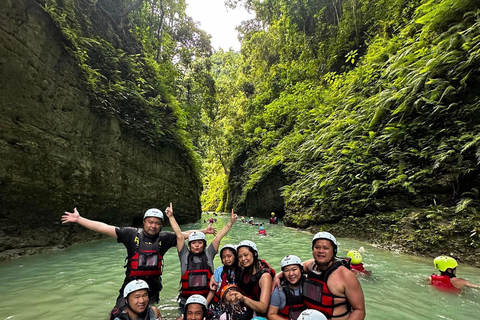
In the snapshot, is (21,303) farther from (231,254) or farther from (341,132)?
(341,132)

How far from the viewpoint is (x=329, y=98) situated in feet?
53.4

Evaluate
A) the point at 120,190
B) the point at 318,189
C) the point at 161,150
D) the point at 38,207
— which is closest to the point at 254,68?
the point at 161,150

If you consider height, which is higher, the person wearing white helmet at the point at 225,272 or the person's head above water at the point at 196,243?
the person's head above water at the point at 196,243

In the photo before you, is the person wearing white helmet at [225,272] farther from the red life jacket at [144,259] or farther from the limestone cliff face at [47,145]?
the limestone cliff face at [47,145]

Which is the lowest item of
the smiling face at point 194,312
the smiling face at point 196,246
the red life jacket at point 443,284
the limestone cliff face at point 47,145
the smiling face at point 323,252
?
the smiling face at point 194,312

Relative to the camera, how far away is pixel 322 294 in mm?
2932

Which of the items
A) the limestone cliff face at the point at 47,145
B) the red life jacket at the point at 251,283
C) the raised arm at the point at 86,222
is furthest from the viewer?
the limestone cliff face at the point at 47,145

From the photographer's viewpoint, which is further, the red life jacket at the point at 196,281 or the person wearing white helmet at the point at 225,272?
the red life jacket at the point at 196,281

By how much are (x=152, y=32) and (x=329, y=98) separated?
13.6 m

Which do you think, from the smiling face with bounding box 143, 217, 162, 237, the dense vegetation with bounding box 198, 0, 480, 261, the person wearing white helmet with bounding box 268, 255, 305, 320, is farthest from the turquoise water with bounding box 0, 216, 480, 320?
the dense vegetation with bounding box 198, 0, 480, 261

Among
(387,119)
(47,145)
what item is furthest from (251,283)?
(387,119)

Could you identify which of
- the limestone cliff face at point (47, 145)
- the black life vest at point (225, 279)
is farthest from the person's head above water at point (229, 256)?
the limestone cliff face at point (47, 145)

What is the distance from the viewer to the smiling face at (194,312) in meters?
3.10

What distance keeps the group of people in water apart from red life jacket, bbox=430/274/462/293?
0.13 m
